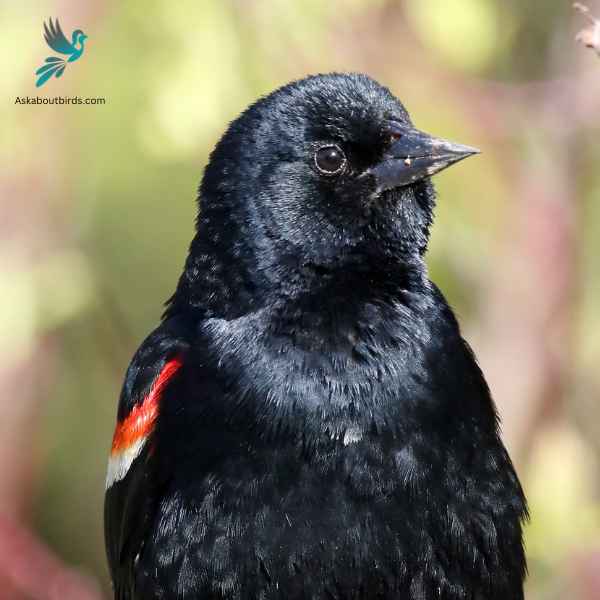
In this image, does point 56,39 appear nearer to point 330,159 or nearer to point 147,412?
point 330,159

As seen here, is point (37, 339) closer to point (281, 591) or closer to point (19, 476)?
point (19, 476)

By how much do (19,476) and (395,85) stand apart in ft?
7.90

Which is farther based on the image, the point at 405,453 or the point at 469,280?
the point at 469,280

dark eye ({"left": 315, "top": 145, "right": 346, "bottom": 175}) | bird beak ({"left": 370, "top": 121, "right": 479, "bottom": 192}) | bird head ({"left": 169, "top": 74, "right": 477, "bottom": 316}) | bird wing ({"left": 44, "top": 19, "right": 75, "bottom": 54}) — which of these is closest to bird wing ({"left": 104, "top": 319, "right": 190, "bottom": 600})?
bird head ({"left": 169, "top": 74, "right": 477, "bottom": 316})

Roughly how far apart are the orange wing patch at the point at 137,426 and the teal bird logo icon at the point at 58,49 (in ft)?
6.74

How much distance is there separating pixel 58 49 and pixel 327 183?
7.35 feet

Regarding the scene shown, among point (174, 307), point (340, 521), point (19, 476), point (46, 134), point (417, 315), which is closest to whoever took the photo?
point (340, 521)

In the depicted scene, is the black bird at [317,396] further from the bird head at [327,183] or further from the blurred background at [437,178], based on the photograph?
the blurred background at [437,178]

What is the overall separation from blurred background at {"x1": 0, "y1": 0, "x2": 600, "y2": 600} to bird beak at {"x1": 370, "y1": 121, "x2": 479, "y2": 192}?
1.36 meters

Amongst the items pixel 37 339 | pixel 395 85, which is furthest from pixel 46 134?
pixel 395 85

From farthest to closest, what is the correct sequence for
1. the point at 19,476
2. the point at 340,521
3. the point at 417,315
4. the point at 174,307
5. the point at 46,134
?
the point at 19,476
the point at 46,134
the point at 174,307
the point at 417,315
the point at 340,521

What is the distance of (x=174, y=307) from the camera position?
3.55 m

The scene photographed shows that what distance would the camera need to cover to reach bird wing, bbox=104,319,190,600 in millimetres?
3348

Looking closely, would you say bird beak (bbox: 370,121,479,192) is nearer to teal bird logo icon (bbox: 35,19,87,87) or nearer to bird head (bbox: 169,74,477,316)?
bird head (bbox: 169,74,477,316)
